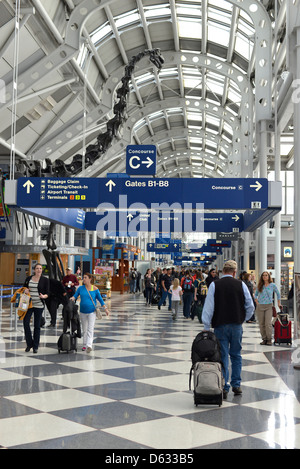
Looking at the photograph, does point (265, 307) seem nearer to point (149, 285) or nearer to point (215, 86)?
point (149, 285)

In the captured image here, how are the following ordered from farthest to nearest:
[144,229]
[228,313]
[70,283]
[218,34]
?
[218,34]
[144,229]
[70,283]
[228,313]

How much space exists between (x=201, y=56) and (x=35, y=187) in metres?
14.6

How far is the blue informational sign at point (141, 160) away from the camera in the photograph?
12055mm

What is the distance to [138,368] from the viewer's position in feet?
24.4

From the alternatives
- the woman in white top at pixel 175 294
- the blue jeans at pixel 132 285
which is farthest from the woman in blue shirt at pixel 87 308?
the blue jeans at pixel 132 285

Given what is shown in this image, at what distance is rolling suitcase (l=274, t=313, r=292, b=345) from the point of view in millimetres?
10539

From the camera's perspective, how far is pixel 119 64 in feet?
77.2

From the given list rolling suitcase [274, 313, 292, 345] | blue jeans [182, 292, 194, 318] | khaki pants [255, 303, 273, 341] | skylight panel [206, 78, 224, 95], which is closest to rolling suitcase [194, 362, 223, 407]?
khaki pants [255, 303, 273, 341]

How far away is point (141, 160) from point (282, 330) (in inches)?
190

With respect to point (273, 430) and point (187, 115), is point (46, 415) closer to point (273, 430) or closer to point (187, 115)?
point (273, 430)

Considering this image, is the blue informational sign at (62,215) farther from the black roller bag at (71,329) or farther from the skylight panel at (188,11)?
the skylight panel at (188,11)

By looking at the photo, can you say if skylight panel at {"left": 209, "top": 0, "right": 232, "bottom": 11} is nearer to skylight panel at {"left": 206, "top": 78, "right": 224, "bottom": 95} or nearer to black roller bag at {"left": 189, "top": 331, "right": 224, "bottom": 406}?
skylight panel at {"left": 206, "top": 78, "right": 224, "bottom": 95}

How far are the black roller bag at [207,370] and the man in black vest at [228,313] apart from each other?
0.23m

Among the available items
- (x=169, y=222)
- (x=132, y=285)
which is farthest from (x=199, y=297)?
(x=132, y=285)
